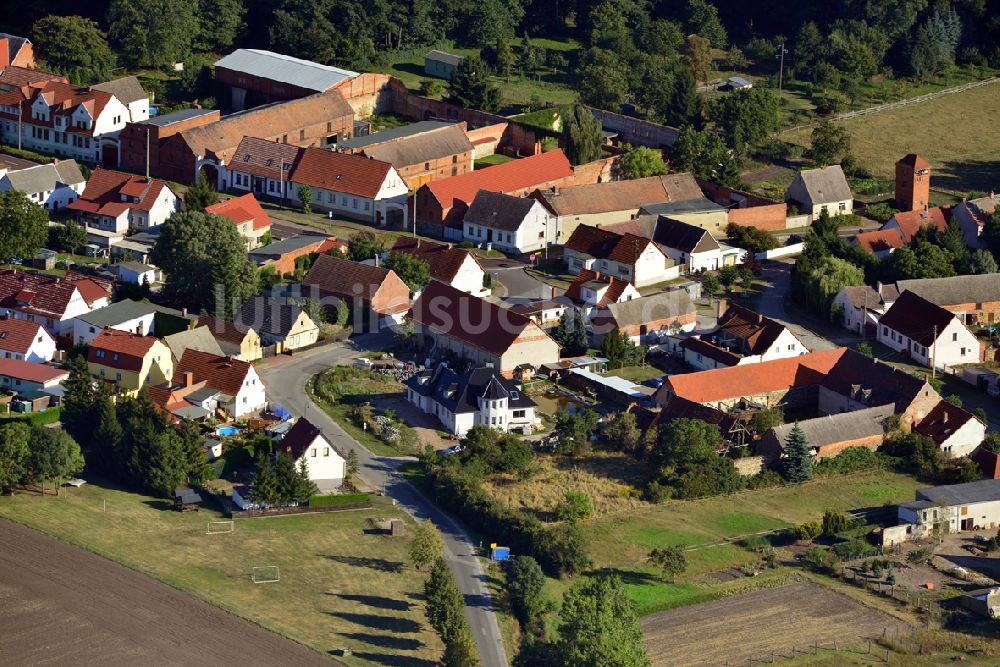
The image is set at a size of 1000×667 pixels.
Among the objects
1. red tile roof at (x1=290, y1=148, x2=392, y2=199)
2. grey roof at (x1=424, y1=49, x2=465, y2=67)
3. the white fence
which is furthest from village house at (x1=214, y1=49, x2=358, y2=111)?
the white fence

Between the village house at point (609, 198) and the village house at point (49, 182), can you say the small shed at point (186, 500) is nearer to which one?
the village house at point (49, 182)

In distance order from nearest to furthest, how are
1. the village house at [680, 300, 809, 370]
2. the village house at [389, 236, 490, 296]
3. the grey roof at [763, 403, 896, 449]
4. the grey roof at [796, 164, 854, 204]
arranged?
the grey roof at [763, 403, 896, 449] < the village house at [680, 300, 809, 370] < the village house at [389, 236, 490, 296] < the grey roof at [796, 164, 854, 204]

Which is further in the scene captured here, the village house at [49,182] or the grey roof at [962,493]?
the village house at [49,182]

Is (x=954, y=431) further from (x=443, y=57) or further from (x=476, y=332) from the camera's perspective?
(x=443, y=57)

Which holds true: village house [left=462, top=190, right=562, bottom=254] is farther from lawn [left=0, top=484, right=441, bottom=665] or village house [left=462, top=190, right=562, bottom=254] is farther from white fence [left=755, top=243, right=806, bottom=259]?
lawn [left=0, top=484, right=441, bottom=665]

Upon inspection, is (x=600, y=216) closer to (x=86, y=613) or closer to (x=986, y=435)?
(x=986, y=435)

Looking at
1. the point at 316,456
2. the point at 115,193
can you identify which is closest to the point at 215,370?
the point at 316,456

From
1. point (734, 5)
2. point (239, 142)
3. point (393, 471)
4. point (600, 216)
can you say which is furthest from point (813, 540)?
point (734, 5)

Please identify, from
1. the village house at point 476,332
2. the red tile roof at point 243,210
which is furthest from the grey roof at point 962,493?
the red tile roof at point 243,210
